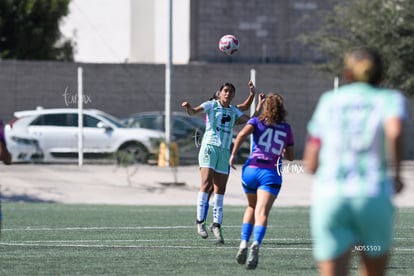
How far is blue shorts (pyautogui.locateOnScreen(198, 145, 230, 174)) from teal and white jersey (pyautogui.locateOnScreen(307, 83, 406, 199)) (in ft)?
26.2

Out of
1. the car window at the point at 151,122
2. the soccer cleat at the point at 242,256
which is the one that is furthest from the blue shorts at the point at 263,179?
the car window at the point at 151,122

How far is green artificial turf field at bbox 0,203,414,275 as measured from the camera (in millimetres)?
11203

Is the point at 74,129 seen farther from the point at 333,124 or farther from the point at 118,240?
the point at 333,124

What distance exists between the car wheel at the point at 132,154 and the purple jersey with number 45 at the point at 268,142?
652 inches

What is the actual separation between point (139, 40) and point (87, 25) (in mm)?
3108

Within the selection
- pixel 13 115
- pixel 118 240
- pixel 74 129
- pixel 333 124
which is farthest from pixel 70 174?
pixel 333 124

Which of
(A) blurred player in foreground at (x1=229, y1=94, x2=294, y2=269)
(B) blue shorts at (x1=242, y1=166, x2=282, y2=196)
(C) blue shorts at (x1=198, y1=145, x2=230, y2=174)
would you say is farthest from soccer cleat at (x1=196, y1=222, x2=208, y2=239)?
(B) blue shorts at (x1=242, y1=166, x2=282, y2=196)

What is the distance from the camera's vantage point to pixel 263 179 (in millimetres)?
11680

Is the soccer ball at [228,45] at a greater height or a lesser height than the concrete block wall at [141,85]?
greater

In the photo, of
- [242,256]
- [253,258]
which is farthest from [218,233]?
[253,258]

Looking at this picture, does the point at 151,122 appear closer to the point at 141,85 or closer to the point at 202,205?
the point at 141,85

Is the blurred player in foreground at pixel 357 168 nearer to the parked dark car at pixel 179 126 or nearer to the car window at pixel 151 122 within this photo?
the parked dark car at pixel 179 126

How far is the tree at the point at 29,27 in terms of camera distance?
41.2m

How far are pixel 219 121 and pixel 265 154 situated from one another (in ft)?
9.84
